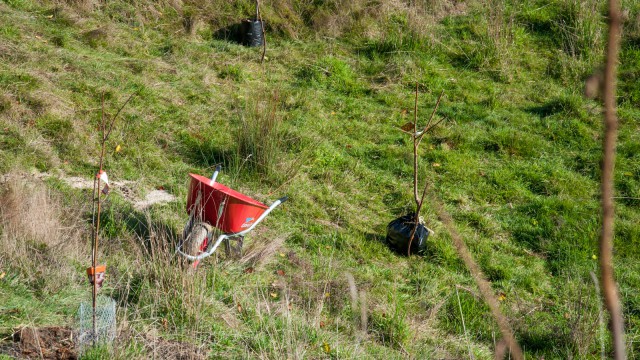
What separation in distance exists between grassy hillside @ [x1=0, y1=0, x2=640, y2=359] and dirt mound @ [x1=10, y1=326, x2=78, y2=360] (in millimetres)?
168

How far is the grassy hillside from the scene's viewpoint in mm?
4441

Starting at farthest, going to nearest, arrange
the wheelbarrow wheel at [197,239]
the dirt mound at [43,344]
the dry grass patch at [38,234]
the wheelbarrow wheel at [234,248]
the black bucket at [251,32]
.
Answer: the black bucket at [251,32] < the wheelbarrow wheel at [234,248] < the wheelbarrow wheel at [197,239] < the dry grass patch at [38,234] < the dirt mound at [43,344]

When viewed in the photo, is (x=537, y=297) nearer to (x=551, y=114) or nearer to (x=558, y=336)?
(x=558, y=336)

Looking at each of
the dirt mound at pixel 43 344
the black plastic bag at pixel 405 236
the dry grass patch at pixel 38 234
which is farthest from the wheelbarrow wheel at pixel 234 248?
the dirt mound at pixel 43 344

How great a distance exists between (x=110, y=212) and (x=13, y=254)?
4.17 ft

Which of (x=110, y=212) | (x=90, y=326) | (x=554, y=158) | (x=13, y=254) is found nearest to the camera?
(x=90, y=326)

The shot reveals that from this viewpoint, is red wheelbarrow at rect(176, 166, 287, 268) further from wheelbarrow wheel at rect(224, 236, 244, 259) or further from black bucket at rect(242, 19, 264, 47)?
black bucket at rect(242, 19, 264, 47)

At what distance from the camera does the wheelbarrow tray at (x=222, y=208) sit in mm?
5117

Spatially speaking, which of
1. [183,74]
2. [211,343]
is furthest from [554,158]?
[211,343]

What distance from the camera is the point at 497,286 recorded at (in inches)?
238

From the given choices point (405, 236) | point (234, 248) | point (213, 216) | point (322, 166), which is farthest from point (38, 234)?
point (322, 166)

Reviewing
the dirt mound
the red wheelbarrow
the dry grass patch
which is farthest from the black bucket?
the dirt mound

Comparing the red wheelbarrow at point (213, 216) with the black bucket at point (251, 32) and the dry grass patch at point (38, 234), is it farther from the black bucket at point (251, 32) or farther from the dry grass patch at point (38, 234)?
the black bucket at point (251, 32)

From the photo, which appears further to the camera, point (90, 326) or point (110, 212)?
point (110, 212)
